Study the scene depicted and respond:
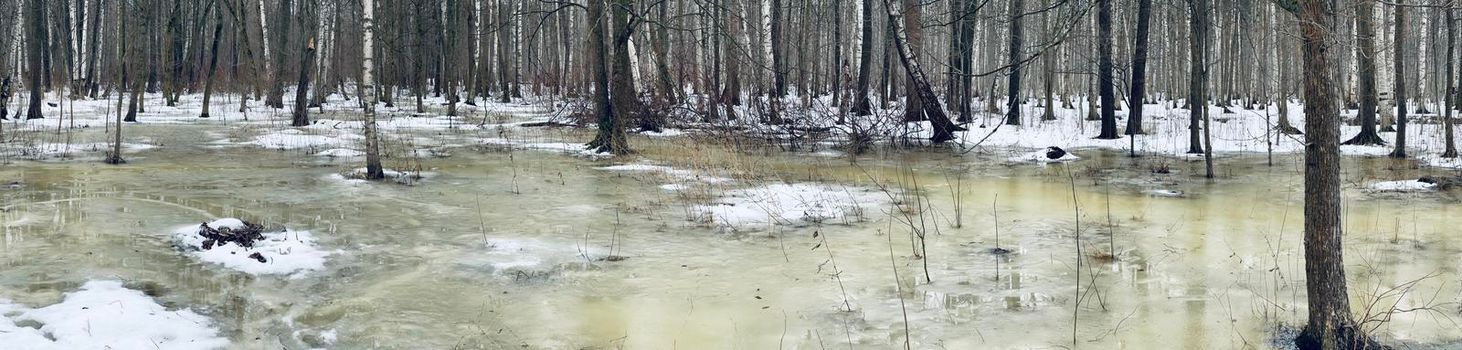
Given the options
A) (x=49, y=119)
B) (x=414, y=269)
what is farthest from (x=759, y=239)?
(x=49, y=119)

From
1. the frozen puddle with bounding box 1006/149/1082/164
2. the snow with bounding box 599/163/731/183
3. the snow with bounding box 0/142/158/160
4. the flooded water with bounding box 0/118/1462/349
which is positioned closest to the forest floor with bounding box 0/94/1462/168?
the snow with bounding box 0/142/158/160

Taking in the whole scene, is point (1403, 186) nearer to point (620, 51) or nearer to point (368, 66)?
point (620, 51)

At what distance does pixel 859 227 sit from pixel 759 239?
0.99m

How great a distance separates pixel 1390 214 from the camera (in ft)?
31.8

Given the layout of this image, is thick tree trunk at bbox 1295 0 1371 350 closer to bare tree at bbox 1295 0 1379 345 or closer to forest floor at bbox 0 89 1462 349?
bare tree at bbox 1295 0 1379 345

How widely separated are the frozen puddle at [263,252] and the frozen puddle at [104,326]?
1.00m

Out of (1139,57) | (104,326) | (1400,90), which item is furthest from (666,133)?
(104,326)

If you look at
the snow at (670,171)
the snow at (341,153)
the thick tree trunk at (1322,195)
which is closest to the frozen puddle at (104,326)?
the thick tree trunk at (1322,195)

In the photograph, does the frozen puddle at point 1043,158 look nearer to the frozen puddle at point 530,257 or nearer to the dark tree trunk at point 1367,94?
the dark tree trunk at point 1367,94

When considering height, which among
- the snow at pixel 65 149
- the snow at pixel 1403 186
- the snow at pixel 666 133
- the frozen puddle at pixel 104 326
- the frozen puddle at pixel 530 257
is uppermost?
the snow at pixel 666 133

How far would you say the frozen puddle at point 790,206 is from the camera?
917cm

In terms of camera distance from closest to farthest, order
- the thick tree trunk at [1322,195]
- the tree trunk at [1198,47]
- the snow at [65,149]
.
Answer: the thick tree trunk at [1322,195] → the tree trunk at [1198,47] → the snow at [65,149]

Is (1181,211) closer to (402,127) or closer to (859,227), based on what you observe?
(859,227)

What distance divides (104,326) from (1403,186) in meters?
12.3
